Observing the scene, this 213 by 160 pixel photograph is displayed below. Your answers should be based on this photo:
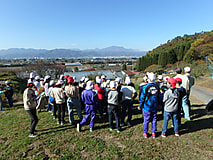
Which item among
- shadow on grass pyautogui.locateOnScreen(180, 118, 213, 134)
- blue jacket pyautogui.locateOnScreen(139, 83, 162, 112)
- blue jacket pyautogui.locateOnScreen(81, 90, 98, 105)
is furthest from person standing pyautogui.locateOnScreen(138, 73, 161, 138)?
blue jacket pyautogui.locateOnScreen(81, 90, 98, 105)

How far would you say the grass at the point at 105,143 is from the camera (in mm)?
3326

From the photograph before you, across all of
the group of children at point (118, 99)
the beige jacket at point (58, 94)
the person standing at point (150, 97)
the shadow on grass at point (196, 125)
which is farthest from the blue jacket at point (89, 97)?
the shadow on grass at point (196, 125)

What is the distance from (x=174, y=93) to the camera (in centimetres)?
371

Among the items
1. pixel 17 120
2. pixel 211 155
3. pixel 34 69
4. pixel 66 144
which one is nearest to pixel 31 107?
pixel 66 144

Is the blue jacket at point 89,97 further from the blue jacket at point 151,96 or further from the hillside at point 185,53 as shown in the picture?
the hillside at point 185,53

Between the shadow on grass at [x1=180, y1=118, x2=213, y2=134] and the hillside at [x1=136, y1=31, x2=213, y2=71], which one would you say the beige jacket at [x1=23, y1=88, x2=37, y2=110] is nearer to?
the shadow on grass at [x1=180, y1=118, x2=213, y2=134]

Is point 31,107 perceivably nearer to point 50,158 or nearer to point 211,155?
point 50,158

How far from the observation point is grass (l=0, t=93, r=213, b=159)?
3326 millimetres

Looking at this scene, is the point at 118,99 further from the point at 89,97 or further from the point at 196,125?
the point at 196,125

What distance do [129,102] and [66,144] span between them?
2502mm

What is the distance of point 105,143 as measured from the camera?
12.6 feet

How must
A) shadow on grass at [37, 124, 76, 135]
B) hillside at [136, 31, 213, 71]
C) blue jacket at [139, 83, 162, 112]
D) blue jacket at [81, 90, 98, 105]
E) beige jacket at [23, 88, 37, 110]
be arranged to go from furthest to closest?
hillside at [136, 31, 213, 71] → shadow on grass at [37, 124, 76, 135] → blue jacket at [81, 90, 98, 105] → beige jacket at [23, 88, 37, 110] → blue jacket at [139, 83, 162, 112]

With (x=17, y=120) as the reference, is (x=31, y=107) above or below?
above

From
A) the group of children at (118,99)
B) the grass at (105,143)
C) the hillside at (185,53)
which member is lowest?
the grass at (105,143)
